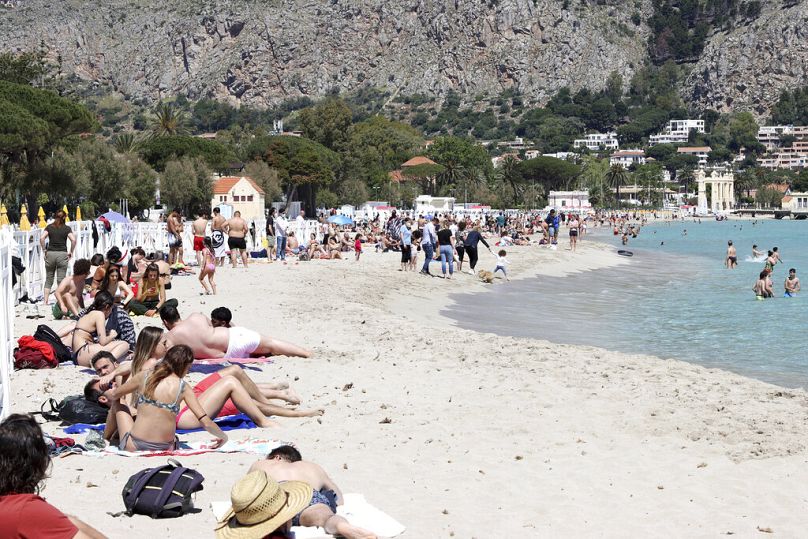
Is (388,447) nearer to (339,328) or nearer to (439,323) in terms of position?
(339,328)

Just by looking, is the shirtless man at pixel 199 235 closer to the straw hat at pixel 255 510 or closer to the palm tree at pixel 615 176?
the straw hat at pixel 255 510

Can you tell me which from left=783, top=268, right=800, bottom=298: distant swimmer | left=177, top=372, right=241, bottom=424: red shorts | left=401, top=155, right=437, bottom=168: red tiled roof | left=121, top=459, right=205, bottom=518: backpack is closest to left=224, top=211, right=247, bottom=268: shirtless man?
left=783, top=268, right=800, bottom=298: distant swimmer

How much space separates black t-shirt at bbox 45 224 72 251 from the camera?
1628 cm

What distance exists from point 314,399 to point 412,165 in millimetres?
115589

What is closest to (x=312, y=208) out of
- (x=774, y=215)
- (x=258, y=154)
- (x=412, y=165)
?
(x=258, y=154)

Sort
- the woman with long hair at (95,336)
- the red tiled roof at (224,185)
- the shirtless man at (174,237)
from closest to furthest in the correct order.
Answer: the woman with long hair at (95,336) → the shirtless man at (174,237) → the red tiled roof at (224,185)

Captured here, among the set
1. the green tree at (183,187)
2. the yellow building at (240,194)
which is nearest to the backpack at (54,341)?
the green tree at (183,187)

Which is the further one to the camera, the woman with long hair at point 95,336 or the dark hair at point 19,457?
the woman with long hair at point 95,336

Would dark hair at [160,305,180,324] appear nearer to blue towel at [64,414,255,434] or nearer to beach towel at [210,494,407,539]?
blue towel at [64,414,255,434]

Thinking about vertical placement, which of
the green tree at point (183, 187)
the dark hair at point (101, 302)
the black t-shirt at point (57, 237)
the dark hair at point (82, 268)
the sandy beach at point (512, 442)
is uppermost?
the green tree at point (183, 187)

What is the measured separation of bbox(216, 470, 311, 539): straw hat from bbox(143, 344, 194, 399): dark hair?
207 centimetres

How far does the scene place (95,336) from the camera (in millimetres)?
11117

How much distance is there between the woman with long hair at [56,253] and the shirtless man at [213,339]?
227 inches

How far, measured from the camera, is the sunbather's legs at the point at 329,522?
589cm
